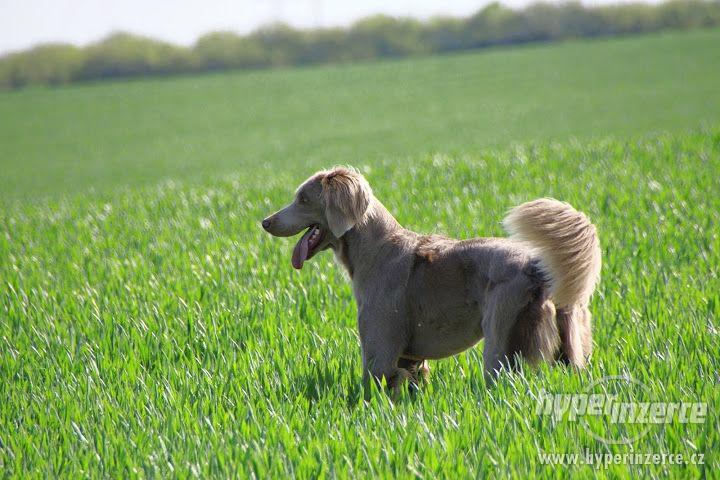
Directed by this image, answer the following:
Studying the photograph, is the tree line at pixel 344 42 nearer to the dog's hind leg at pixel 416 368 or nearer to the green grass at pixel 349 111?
the green grass at pixel 349 111

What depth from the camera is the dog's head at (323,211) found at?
185 inches

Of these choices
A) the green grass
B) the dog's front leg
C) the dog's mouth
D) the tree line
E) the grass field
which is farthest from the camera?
the tree line

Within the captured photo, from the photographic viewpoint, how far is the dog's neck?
481cm

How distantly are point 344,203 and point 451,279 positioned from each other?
823mm

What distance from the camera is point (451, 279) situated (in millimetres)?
4453

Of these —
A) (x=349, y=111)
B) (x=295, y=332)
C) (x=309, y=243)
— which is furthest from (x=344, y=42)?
(x=309, y=243)

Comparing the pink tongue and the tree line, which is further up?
the tree line

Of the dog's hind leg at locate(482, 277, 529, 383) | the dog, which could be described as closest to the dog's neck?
the dog

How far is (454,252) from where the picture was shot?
4504 millimetres

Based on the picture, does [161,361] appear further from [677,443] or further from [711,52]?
[711,52]

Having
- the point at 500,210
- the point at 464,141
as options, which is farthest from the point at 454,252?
the point at 464,141

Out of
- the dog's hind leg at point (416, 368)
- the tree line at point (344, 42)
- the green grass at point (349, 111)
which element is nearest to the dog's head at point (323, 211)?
the dog's hind leg at point (416, 368)

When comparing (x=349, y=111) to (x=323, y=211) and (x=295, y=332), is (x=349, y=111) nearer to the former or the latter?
(x=295, y=332)

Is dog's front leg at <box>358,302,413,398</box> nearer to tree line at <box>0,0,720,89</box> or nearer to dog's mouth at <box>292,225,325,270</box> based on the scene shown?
dog's mouth at <box>292,225,325,270</box>
